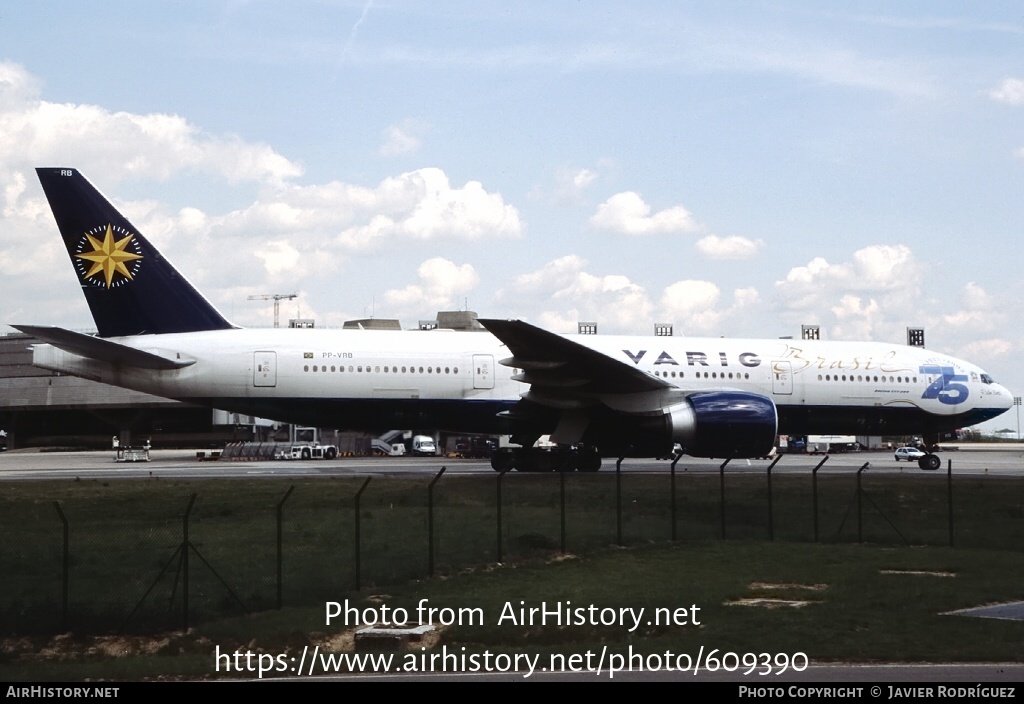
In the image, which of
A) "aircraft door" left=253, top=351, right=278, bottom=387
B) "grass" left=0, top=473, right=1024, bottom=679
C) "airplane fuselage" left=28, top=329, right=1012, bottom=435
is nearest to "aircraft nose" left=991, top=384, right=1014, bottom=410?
"airplane fuselage" left=28, top=329, right=1012, bottom=435

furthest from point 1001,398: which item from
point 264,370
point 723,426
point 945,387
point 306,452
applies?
point 306,452

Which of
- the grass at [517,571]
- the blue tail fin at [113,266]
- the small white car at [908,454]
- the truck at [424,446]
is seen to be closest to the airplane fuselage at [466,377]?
the blue tail fin at [113,266]

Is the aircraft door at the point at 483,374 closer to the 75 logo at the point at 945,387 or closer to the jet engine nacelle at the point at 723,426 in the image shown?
the jet engine nacelle at the point at 723,426

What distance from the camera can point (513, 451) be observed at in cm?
2872

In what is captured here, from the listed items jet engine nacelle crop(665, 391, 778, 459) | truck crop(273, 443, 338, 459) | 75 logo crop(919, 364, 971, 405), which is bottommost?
truck crop(273, 443, 338, 459)

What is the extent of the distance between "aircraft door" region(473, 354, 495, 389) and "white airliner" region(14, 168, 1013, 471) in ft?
0.14

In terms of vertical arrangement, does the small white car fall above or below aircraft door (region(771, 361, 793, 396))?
below

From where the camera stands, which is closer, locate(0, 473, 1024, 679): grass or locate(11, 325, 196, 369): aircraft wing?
locate(0, 473, 1024, 679): grass

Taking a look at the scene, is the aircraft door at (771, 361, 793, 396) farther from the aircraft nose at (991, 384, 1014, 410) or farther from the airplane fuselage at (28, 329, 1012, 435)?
the aircraft nose at (991, 384, 1014, 410)

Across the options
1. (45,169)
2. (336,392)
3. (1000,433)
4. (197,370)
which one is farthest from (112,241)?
(1000,433)

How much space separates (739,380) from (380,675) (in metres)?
22.0

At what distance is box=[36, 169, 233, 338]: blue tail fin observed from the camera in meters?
26.8

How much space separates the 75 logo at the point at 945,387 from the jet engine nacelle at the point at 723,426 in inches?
350

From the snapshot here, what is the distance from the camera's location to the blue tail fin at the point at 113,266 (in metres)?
26.8
